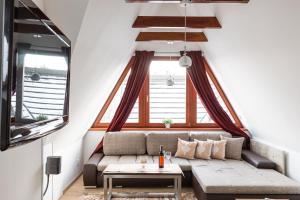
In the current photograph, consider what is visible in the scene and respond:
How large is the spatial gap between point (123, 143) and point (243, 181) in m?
2.42

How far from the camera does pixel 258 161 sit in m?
4.30

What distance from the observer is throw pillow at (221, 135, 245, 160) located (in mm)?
4988

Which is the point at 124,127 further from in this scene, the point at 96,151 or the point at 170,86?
the point at 170,86

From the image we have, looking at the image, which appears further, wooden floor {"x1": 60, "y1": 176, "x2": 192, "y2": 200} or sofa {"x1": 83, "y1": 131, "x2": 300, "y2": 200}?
wooden floor {"x1": 60, "y1": 176, "x2": 192, "y2": 200}

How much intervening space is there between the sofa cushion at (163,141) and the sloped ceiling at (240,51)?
138 centimetres

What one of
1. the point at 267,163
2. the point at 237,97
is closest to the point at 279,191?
the point at 267,163

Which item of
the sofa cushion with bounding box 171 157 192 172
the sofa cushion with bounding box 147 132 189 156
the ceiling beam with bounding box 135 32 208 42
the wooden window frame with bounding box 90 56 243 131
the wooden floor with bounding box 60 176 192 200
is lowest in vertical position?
the wooden floor with bounding box 60 176 192 200

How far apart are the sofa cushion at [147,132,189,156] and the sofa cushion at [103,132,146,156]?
15 centimetres

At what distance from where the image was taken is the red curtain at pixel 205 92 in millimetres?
5617

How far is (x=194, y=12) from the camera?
168 inches

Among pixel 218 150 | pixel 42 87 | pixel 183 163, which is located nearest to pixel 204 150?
pixel 218 150

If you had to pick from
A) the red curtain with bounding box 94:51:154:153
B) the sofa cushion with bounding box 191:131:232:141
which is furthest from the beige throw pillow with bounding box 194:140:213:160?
the red curtain with bounding box 94:51:154:153

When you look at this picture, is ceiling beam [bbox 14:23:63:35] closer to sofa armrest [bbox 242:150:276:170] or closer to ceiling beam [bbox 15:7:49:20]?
ceiling beam [bbox 15:7:49:20]

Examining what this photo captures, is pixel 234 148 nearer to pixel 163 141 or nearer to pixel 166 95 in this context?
pixel 163 141
